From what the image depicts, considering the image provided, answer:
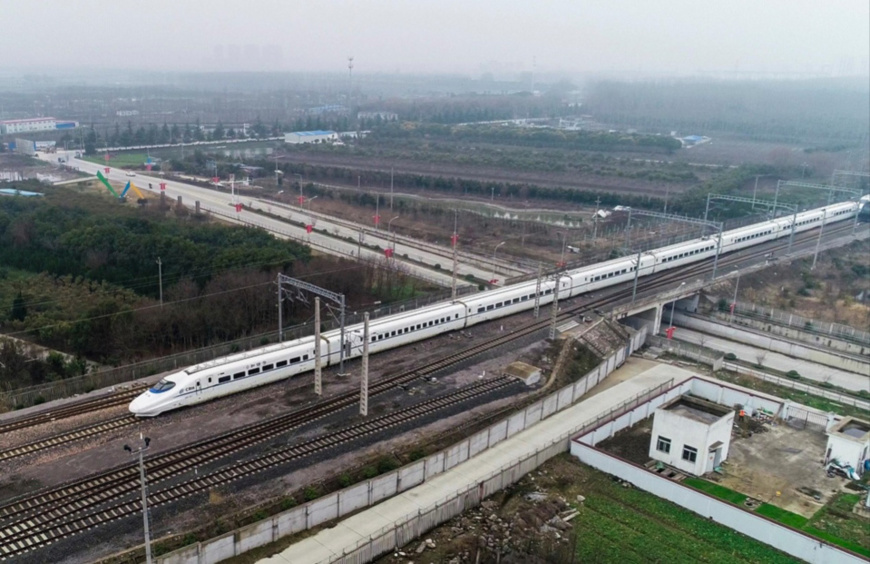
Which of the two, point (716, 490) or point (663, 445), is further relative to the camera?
point (663, 445)

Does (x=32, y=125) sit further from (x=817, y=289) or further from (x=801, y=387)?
(x=801, y=387)

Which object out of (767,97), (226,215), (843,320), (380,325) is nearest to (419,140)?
(226,215)

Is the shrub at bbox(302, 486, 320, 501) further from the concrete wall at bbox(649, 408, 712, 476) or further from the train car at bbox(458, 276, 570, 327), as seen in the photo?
the train car at bbox(458, 276, 570, 327)

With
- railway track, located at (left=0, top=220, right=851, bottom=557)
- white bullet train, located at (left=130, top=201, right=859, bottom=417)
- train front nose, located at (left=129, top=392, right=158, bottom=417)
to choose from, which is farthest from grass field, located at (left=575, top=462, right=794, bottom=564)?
train front nose, located at (left=129, top=392, right=158, bottom=417)

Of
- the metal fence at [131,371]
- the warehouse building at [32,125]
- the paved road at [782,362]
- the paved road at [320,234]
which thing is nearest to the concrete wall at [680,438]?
the metal fence at [131,371]

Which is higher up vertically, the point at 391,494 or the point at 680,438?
the point at 680,438

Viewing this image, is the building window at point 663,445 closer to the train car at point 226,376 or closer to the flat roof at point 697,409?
the flat roof at point 697,409

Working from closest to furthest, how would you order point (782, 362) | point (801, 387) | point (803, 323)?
point (801, 387) → point (782, 362) → point (803, 323)

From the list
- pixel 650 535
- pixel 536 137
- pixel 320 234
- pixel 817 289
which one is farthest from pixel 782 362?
pixel 536 137
